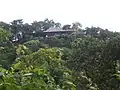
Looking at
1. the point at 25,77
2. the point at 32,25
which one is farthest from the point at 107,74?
the point at 32,25

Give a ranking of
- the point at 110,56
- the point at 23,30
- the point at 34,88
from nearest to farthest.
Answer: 1. the point at 34,88
2. the point at 110,56
3. the point at 23,30

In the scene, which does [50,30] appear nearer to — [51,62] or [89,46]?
[89,46]

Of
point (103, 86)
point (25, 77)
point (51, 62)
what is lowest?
point (103, 86)

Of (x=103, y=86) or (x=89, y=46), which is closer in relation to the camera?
(x=103, y=86)

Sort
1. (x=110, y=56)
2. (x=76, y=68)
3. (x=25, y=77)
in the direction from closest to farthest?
(x=25, y=77) → (x=110, y=56) → (x=76, y=68)

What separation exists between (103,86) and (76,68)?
3073mm

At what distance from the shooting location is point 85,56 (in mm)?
12367

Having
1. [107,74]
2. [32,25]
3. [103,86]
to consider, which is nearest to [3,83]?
[103,86]

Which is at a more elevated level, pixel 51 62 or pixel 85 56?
pixel 51 62

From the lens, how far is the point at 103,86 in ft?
29.5

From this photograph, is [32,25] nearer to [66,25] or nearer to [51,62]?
[66,25]

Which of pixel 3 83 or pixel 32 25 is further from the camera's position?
pixel 32 25

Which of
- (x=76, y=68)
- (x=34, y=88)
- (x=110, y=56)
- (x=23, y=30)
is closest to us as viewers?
(x=34, y=88)

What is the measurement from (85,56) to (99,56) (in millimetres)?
1252
